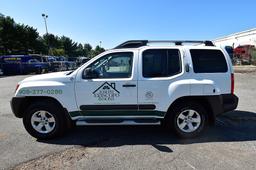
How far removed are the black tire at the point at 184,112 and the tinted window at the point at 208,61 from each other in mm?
758

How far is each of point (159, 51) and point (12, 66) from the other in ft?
92.0

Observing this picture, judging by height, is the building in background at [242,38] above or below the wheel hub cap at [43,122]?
above

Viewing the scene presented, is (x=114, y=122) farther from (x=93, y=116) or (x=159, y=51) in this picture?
(x=159, y=51)

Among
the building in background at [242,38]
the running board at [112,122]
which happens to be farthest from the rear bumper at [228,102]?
the building in background at [242,38]

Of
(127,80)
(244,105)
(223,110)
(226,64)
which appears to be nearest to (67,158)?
(127,80)

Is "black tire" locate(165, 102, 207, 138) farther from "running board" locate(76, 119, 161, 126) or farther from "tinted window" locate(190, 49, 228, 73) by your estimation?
"tinted window" locate(190, 49, 228, 73)

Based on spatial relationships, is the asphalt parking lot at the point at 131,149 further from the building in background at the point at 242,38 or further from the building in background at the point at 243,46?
the building in background at the point at 242,38

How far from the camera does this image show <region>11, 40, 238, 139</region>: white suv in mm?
5012

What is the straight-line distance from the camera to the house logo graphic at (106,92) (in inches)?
197

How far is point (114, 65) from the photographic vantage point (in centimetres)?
525

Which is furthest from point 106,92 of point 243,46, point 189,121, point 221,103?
point 243,46

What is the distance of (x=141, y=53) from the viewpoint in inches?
201

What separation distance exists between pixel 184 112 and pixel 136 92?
1.11m

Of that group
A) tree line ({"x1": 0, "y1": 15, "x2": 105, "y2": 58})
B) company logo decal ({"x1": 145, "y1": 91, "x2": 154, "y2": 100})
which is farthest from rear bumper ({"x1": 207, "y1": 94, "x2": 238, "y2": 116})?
tree line ({"x1": 0, "y1": 15, "x2": 105, "y2": 58})
